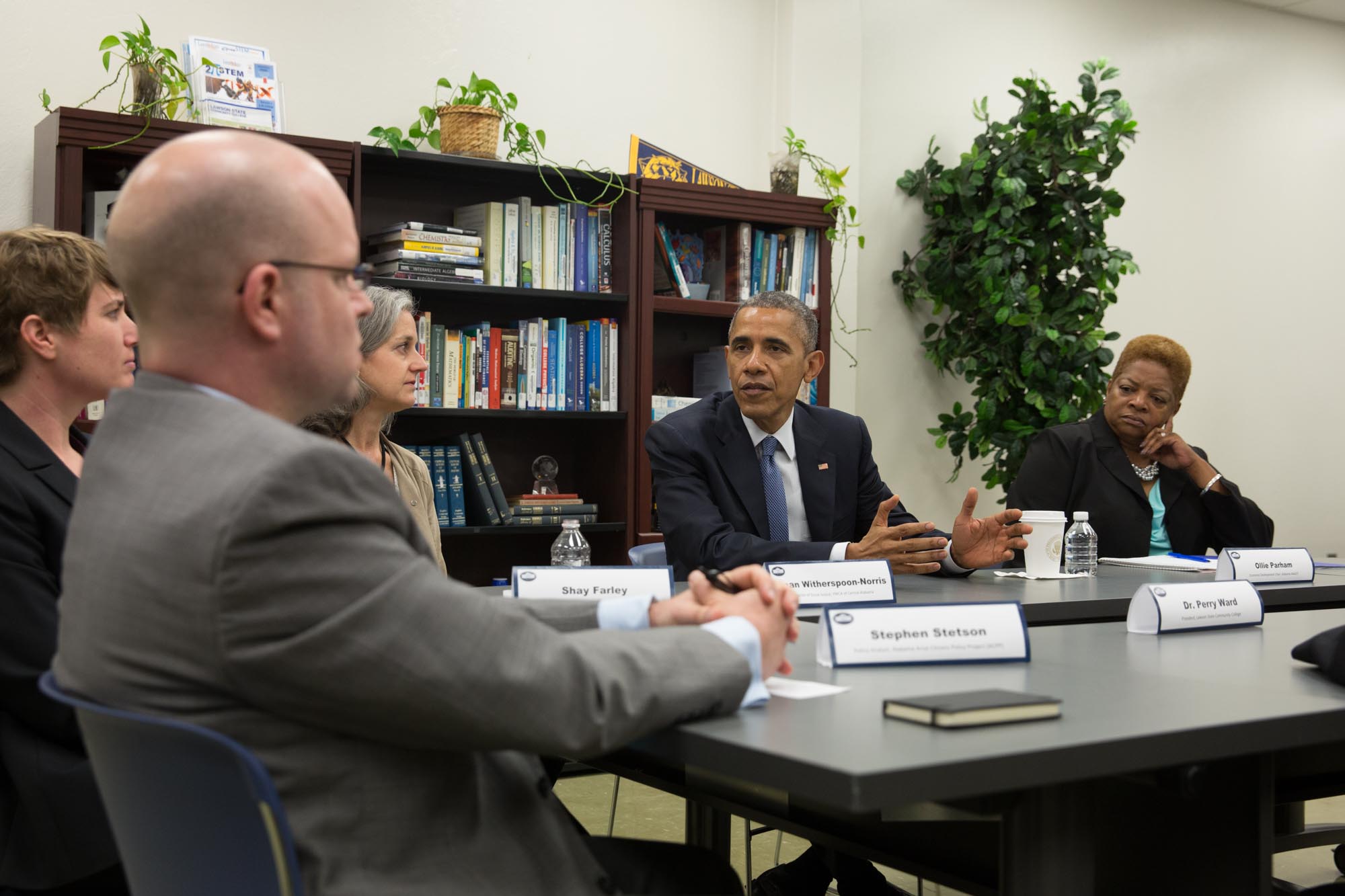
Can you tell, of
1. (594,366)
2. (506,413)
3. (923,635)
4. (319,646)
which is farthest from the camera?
(594,366)

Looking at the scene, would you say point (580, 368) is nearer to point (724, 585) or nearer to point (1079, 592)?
point (1079, 592)

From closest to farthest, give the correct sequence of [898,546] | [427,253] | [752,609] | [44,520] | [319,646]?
[319,646] < [752,609] < [44,520] < [898,546] < [427,253]

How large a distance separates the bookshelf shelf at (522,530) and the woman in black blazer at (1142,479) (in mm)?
1431

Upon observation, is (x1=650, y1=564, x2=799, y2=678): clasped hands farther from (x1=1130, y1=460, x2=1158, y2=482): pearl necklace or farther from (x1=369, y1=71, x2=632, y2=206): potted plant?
(x1=369, y1=71, x2=632, y2=206): potted plant

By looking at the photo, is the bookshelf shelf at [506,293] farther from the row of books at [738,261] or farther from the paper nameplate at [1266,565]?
the paper nameplate at [1266,565]

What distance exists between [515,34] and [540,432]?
1.53m

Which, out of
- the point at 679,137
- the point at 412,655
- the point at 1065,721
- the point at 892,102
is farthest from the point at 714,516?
the point at 892,102

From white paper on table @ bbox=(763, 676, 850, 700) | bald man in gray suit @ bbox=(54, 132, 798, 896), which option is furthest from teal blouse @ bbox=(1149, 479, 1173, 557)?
bald man in gray suit @ bbox=(54, 132, 798, 896)

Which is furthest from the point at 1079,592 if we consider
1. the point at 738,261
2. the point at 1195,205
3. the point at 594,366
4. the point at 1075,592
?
the point at 1195,205

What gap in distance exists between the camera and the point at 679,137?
5137 millimetres

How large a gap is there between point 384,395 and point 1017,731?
204cm

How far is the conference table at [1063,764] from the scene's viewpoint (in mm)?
1102

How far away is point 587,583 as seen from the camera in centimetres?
210

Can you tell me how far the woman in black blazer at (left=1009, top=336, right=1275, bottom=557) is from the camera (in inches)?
145
